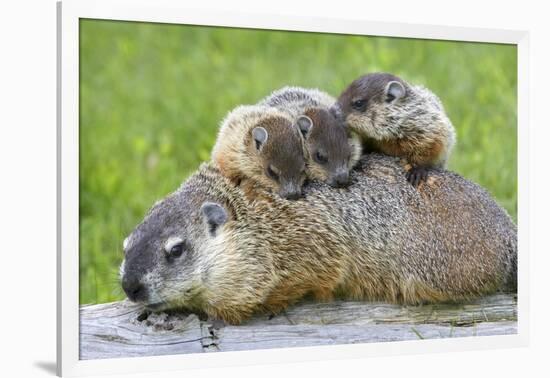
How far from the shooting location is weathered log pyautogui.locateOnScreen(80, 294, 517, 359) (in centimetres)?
534

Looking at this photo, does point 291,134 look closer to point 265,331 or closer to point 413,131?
point 413,131

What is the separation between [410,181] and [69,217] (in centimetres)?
231

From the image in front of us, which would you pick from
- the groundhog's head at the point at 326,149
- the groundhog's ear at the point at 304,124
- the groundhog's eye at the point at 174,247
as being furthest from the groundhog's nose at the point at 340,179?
the groundhog's eye at the point at 174,247

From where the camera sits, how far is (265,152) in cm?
548

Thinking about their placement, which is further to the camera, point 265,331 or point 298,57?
point 298,57

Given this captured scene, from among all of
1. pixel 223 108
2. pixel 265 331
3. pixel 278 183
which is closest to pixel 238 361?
pixel 265 331

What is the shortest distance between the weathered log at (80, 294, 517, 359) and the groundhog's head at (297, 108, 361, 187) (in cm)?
86

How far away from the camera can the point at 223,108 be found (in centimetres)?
829

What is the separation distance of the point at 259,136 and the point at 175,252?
3.19 ft

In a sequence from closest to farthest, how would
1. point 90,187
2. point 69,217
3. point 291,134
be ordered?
point 69,217 → point 291,134 → point 90,187

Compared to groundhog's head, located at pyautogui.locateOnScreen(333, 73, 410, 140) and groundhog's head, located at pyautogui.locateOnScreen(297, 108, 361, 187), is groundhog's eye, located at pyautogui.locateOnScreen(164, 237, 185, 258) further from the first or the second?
groundhog's head, located at pyautogui.locateOnScreen(333, 73, 410, 140)

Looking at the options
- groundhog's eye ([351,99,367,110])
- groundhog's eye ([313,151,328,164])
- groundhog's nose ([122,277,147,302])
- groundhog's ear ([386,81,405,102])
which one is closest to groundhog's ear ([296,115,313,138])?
groundhog's eye ([313,151,328,164])

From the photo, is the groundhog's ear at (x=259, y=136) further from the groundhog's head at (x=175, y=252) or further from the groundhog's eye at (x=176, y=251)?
the groundhog's eye at (x=176, y=251)
